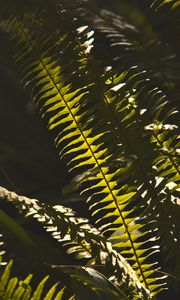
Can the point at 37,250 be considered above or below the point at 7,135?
below

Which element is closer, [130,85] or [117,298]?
[117,298]

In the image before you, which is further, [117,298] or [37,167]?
[37,167]

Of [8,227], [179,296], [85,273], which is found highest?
[8,227]

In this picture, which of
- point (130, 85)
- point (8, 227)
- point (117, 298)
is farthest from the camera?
point (130, 85)

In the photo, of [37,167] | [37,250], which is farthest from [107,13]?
[37,167]

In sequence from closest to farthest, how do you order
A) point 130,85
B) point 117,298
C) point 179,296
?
point 117,298 < point 130,85 < point 179,296

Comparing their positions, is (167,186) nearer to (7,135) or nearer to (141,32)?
(141,32)

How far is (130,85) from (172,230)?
0.96 ft

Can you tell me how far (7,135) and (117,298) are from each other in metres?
1.19

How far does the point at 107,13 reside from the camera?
1.22m

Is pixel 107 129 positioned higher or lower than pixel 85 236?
higher

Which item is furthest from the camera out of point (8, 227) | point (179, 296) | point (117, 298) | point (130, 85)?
point (179, 296)

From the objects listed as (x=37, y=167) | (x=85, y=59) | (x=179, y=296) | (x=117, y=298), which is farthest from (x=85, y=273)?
(x=37, y=167)

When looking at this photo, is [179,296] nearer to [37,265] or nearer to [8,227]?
[37,265]
